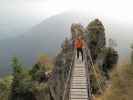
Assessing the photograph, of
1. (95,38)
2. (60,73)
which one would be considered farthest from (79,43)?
(95,38)

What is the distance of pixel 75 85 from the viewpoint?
2148cm

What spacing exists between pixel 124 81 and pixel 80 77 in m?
6.74

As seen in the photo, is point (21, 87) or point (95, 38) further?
point (21, 87)

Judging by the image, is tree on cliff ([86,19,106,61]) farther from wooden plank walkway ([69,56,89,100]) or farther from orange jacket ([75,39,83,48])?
wooden plank walkway ([69,56,89,100])

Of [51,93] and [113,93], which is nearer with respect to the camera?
[113,93]

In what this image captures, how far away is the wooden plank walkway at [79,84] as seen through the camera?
2032 cm

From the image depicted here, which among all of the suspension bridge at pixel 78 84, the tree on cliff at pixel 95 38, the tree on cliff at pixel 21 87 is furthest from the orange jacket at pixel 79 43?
the tree on cliff at pixel 21 87

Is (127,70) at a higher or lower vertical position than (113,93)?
higher

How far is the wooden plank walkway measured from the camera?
20316 mm

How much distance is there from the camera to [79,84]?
2153 centimetres

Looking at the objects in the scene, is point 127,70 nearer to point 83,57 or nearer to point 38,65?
point 83,57

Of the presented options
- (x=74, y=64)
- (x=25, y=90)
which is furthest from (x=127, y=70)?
(x=25, y=90)

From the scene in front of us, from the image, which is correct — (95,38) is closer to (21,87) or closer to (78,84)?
(21,87)

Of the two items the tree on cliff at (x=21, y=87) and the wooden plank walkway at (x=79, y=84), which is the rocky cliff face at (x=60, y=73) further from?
the tree on cliff at (x=21, y=87)
